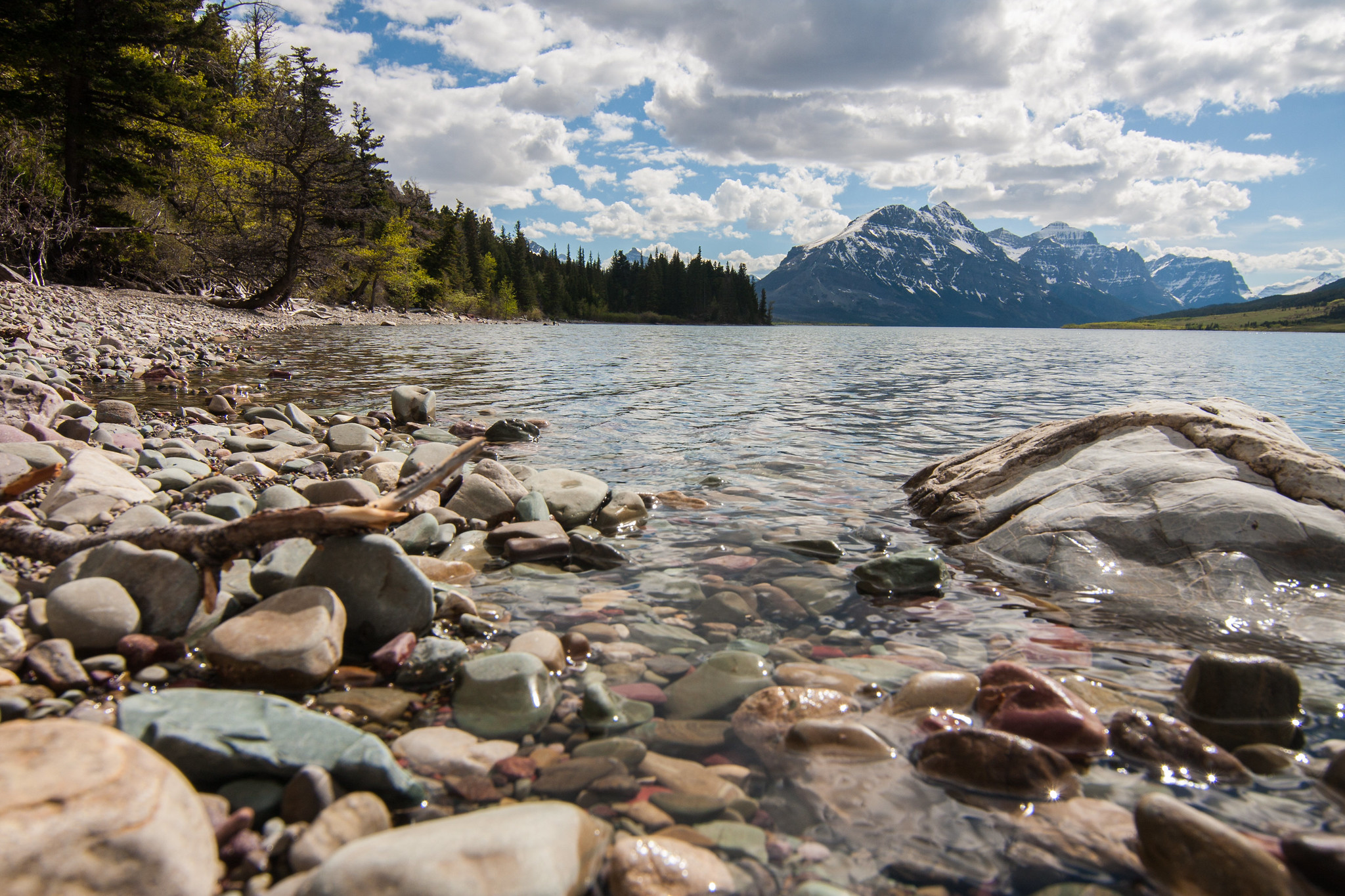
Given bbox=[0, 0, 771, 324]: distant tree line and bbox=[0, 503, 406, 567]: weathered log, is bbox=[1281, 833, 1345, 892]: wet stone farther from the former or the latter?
bbox=[0, 0, 771, 324]: distant tree line

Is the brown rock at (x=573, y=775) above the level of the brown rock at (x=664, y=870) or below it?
below

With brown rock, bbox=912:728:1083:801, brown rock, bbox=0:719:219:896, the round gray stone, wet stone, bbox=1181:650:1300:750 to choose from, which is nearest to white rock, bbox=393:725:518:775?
brown rock, bbox=0:719:219:896

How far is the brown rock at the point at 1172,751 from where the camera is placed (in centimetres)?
278

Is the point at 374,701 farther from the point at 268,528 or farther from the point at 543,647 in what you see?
the point at 268,528

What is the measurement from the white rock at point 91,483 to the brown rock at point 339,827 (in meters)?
4.32

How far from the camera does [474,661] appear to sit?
11.3 feet

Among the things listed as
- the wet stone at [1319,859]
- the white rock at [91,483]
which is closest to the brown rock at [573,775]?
the wet stone at [1319,859]

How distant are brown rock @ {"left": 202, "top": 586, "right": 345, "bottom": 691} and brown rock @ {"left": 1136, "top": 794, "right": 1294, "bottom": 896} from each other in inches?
141

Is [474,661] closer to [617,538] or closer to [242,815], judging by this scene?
[242,815]

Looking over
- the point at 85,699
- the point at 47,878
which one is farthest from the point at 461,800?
the point at 85,699

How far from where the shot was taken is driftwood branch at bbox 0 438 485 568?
362cm

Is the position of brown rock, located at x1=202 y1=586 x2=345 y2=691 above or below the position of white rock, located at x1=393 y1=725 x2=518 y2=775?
above

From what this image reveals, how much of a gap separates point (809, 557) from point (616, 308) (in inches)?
5529

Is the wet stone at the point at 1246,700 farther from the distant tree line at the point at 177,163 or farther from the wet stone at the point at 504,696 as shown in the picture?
the distant tree line at the point at 177,163
